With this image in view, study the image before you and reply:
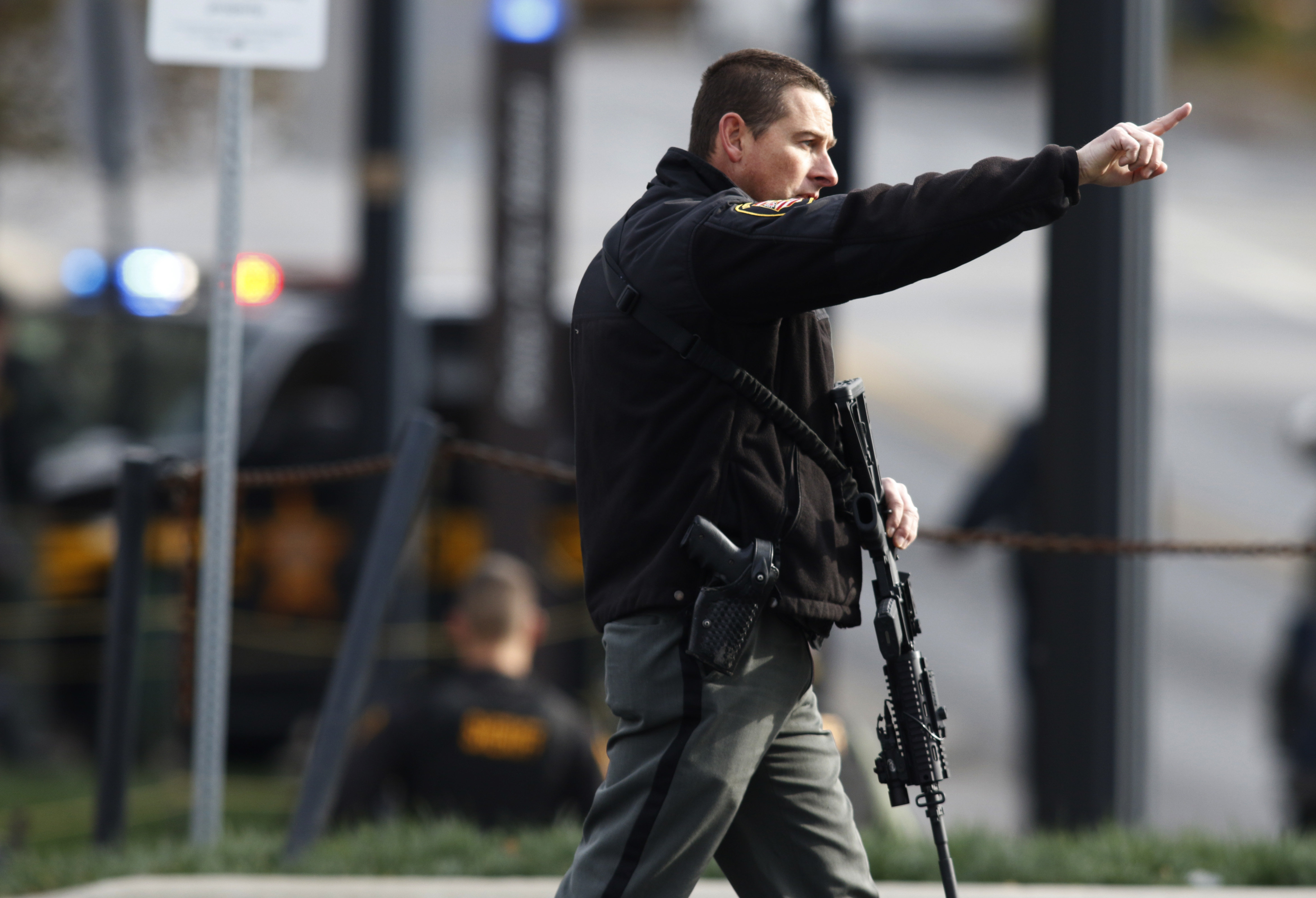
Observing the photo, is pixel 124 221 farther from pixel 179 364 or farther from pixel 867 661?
pixel 867 661

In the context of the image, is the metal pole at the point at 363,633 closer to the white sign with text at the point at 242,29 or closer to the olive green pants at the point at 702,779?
the white sign with text at the point at 242,29

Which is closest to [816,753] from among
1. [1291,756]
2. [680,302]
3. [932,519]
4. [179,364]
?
[680,302]

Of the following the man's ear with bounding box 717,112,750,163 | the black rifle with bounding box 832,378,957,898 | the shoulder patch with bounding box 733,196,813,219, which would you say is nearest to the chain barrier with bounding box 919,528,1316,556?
the black rifle with bounding box 832,378,957,898

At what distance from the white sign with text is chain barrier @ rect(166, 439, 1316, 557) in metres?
1.08

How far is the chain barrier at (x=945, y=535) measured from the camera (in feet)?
14.0

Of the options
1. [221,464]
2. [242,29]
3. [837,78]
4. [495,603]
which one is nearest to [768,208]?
[242,29]

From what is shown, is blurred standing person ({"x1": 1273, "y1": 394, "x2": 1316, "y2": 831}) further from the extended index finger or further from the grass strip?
the extended index finger

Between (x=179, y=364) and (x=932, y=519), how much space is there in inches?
296

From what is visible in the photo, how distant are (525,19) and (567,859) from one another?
11.2ft

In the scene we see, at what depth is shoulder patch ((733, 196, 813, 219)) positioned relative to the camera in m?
2.44

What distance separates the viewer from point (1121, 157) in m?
2.36

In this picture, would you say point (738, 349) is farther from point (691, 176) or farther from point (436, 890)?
point (436, 890)

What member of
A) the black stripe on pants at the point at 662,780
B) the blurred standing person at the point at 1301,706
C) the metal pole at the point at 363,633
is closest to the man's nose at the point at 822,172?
the black stripe on pants at the point at 662,780

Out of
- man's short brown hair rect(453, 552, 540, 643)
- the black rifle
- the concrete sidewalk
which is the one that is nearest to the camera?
the black rifle
